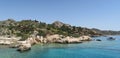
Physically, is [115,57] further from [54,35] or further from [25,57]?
A: [54,35]

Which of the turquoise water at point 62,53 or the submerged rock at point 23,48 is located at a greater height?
the submerged rock at point 23,48

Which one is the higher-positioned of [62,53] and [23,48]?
[23,48]

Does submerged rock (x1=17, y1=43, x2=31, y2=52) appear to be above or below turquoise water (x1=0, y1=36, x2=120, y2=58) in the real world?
above

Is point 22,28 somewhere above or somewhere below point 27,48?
above

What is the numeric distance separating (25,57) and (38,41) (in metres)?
36.8

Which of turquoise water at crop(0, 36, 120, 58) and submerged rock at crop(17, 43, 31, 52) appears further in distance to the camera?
submerged rock at crop(17, 43, 31, 52)

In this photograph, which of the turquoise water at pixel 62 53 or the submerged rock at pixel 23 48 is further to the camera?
the submerged rock at pixel 23 48

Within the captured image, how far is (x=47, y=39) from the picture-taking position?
89.9 meters

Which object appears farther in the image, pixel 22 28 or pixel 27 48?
pixel 22 28

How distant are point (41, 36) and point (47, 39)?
324 cm

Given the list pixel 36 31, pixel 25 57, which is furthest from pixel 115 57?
pixel 36 31

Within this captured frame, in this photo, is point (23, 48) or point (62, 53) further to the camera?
point (23, 48)

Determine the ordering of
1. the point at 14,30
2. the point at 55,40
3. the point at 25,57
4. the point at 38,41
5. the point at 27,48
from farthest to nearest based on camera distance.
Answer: the point at 14,30 → the point at 55,40 → the point at 38,41 → the point at 27,48 → the point at 25,57

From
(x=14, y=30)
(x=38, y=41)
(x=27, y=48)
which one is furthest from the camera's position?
(x=14, y=30)
